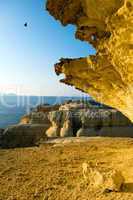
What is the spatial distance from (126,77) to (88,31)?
1.49 meters

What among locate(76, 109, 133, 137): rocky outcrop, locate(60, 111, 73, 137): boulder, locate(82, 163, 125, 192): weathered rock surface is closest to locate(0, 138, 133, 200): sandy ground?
locate(82, 163, 125, 192): weathered rock surface

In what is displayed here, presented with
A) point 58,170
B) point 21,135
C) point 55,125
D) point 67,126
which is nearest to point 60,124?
point 55,125

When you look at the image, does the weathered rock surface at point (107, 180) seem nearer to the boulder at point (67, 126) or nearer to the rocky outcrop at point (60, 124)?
the boulder at point (67, 126)

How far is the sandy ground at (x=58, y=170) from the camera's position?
652 centimetres

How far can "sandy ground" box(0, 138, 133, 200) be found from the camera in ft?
21.4

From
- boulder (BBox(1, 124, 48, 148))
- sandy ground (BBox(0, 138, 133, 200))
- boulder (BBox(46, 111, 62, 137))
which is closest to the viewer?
sandy ground (BBox(0, 138, 133, 200))

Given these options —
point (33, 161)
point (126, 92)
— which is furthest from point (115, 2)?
point (33, 161)

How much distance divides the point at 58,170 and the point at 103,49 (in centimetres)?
314

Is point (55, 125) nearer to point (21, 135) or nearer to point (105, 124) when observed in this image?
point (21, 135)

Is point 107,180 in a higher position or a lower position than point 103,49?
lower

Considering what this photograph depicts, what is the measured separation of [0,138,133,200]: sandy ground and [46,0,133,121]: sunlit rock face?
63.9 inches

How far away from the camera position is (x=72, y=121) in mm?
22984

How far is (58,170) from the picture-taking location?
836 cm

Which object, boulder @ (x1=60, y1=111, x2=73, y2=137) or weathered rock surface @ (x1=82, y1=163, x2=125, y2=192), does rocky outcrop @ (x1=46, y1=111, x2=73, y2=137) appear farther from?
weathered rock surface @ (x1=82, y1=163, x2=125, y2=192)
